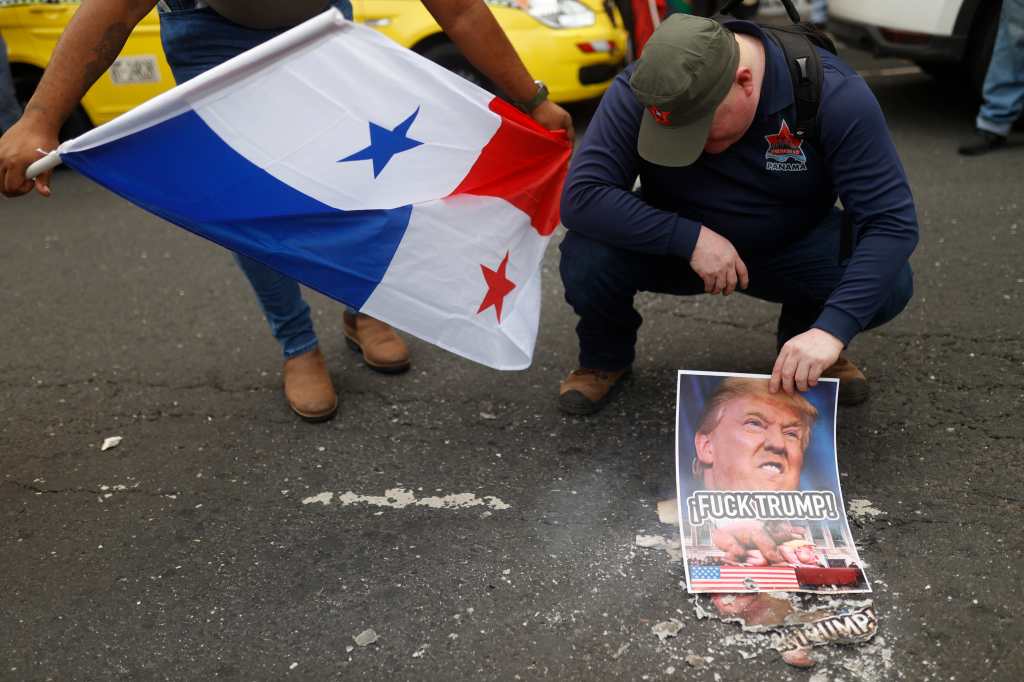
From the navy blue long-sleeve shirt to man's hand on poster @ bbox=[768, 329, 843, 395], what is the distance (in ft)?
0.13

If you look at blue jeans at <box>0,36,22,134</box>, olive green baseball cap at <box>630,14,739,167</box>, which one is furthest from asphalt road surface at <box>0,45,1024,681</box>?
blue jeans at <box>0,36,22,134</box>

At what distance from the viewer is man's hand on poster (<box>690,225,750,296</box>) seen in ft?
8.09

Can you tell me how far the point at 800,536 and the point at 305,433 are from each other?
153cm

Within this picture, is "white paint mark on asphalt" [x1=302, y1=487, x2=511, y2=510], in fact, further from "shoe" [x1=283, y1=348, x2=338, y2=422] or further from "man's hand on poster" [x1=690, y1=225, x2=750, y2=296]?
"man's hand on poster" [x1=690, y1=225, x2=750, y2=296]

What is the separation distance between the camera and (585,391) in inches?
116

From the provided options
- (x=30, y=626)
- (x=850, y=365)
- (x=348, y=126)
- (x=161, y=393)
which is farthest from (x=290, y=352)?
(x=850, y=365)

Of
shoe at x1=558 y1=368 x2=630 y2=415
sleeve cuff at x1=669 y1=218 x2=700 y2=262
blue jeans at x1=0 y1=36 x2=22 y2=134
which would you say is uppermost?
sleeve cuff at x1=669 y1=218 x2=700 y2=262

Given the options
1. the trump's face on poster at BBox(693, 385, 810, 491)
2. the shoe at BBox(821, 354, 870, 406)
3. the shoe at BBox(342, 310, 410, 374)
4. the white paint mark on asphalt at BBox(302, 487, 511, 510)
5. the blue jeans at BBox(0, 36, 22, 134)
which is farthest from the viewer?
the blue jeans at BBox(0, 36, 22, 134)

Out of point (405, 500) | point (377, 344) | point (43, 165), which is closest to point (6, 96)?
point (377, 344)

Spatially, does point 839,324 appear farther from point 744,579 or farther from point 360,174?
point 360,174

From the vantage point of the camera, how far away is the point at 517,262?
2811 millimetres

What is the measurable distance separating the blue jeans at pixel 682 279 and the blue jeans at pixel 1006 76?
8.76 ft

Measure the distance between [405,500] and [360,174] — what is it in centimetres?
88

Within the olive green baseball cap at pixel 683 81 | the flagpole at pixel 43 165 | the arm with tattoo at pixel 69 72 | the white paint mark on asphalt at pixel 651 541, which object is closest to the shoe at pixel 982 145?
the olive green baseball cap at pixel 683 81
